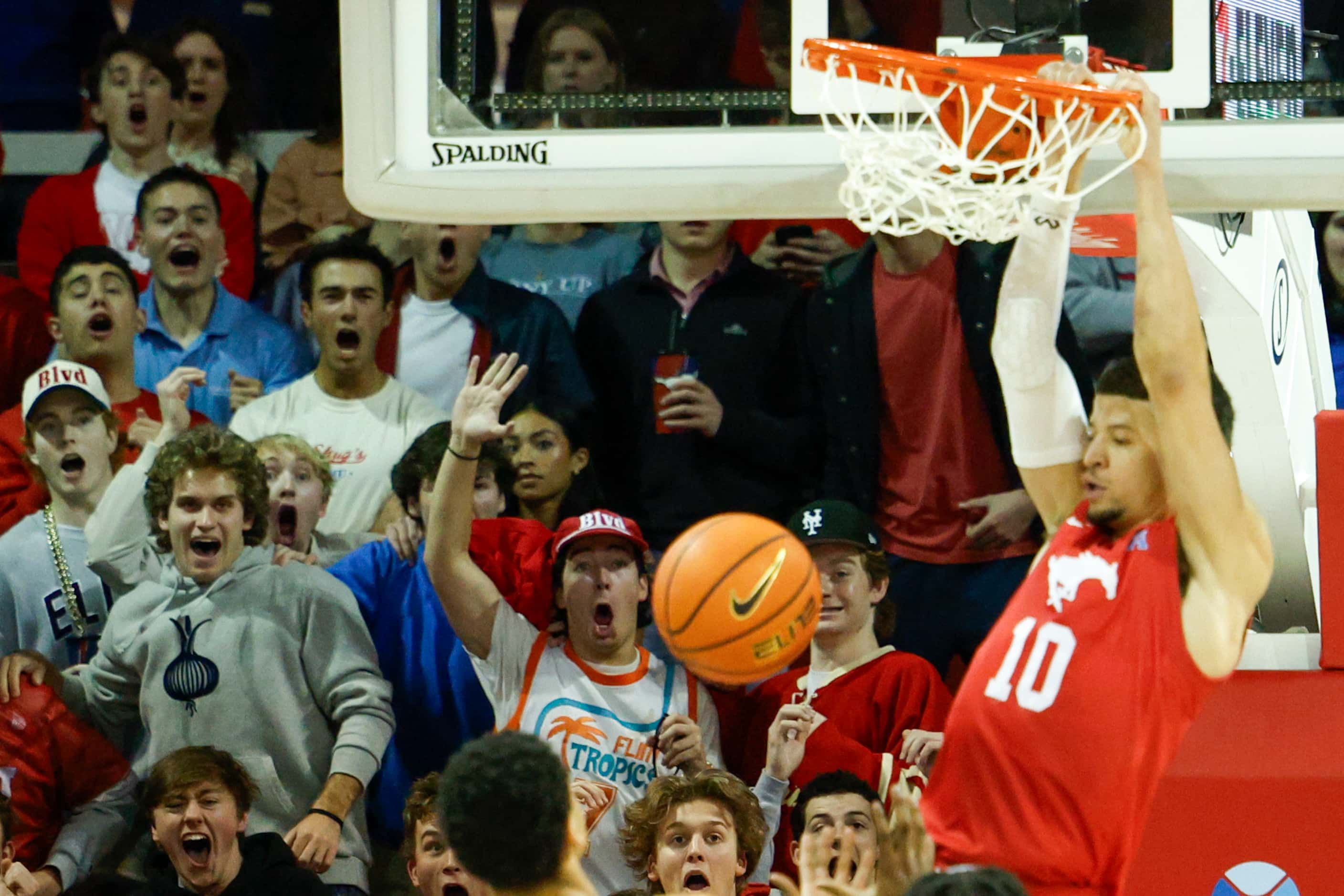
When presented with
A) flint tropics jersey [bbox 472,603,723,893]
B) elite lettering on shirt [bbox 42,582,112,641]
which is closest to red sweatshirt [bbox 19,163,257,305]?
elite lettering on shirt [bbox 42,582,112,641]

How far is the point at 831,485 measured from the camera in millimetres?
5109

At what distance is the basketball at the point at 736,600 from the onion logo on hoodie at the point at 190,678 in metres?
1.50

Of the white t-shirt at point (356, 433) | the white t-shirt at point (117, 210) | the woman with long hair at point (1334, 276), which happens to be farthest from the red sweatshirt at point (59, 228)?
the woman with long hair at point (1334, 276)

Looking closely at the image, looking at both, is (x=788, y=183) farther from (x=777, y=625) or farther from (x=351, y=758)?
(x=351, y=758)

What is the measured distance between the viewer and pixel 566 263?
222 inches

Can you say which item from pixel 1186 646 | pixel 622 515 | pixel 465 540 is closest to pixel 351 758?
pixel 465 540

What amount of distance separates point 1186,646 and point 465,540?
6.61 feet

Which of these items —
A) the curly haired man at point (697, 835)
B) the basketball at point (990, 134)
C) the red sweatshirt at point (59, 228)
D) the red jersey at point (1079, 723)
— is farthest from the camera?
the red sweatshirt at point (59, 228)

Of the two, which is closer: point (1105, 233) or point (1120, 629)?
point (1120, 629)

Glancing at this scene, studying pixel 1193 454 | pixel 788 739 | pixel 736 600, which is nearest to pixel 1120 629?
pixel 1193 454

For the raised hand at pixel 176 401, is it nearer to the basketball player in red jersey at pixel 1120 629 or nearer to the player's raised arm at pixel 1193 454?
the basketball player in red jersey at pixel 1120 629

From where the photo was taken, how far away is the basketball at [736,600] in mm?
3865

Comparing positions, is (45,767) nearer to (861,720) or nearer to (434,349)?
(434,349)

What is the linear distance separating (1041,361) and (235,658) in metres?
2.38
